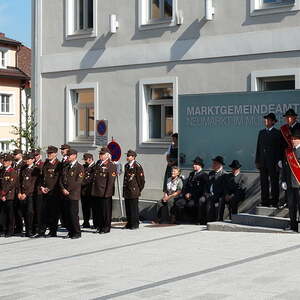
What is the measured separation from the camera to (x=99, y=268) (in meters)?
11.4

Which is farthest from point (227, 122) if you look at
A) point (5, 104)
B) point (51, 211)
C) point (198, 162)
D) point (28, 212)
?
point (5, 104)

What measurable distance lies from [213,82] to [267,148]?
5.52m

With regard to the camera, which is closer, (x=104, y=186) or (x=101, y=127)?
(x=104, y=186)

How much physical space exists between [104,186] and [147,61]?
6.58 meters

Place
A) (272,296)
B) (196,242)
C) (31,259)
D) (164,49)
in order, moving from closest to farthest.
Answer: (272,296)
(31,259)
(196,242)
(164,49)

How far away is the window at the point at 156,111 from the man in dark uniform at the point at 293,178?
7.78 m

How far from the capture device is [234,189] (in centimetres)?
1670

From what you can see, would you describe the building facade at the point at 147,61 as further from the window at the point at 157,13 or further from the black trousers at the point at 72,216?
the black trousers at the point at 72,216

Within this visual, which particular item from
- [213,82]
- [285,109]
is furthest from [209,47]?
[285,109]

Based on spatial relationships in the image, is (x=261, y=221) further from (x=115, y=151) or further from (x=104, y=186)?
(x=115, y=151)

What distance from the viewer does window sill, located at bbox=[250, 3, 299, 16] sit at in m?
18.9

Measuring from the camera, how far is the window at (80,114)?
79.4ft

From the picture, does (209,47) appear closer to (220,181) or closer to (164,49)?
(164,49)

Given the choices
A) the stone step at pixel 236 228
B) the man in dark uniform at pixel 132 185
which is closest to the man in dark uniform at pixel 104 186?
the man in dark uniform at pixel 132 185
